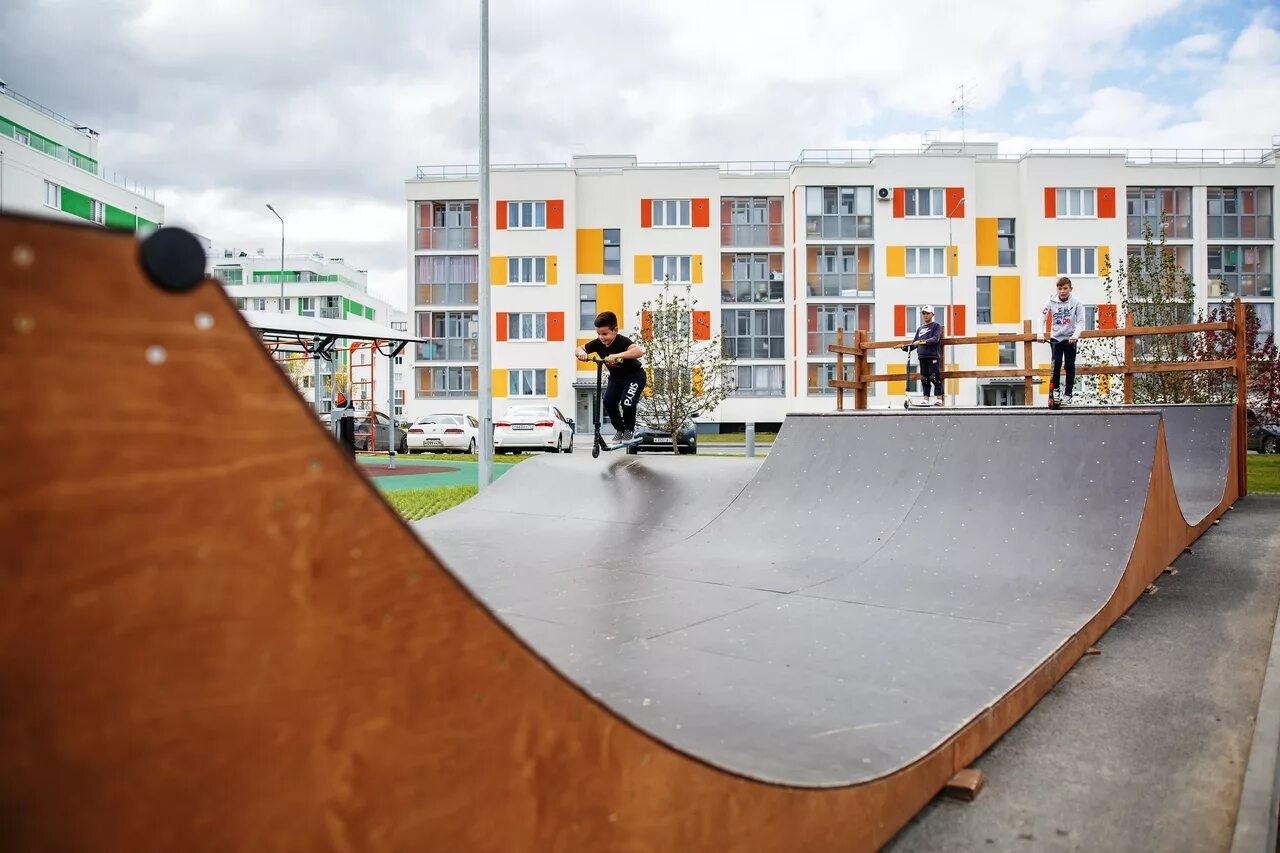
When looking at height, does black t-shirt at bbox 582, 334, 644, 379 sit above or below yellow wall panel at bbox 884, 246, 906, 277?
below

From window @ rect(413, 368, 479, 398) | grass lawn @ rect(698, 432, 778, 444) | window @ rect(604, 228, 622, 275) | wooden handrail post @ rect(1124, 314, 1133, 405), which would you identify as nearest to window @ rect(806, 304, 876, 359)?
grass lawn @ rect(698, 432, 778, 444)

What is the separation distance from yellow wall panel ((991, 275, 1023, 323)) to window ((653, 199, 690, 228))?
15800mm

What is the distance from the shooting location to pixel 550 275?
4144 centimetres

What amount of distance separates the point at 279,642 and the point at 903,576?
4.28 m

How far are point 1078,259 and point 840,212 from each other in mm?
12012

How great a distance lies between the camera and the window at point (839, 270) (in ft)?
137

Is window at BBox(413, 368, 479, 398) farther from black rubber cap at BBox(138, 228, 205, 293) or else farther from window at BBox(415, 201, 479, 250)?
black rubber cap at BBox(138, 228, 205, 293)

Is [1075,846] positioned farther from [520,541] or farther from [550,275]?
[550,275]

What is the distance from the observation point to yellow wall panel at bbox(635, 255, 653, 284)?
4150 cm

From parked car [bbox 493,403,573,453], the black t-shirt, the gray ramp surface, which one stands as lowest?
the gray ramp surface

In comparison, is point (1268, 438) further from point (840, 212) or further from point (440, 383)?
point (440, 383)

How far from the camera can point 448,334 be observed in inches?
1692

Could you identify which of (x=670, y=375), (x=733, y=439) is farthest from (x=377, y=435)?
(x=733, y=439)

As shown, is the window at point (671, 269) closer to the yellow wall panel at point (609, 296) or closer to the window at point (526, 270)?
the yellow wall panel at point (609, 296)
